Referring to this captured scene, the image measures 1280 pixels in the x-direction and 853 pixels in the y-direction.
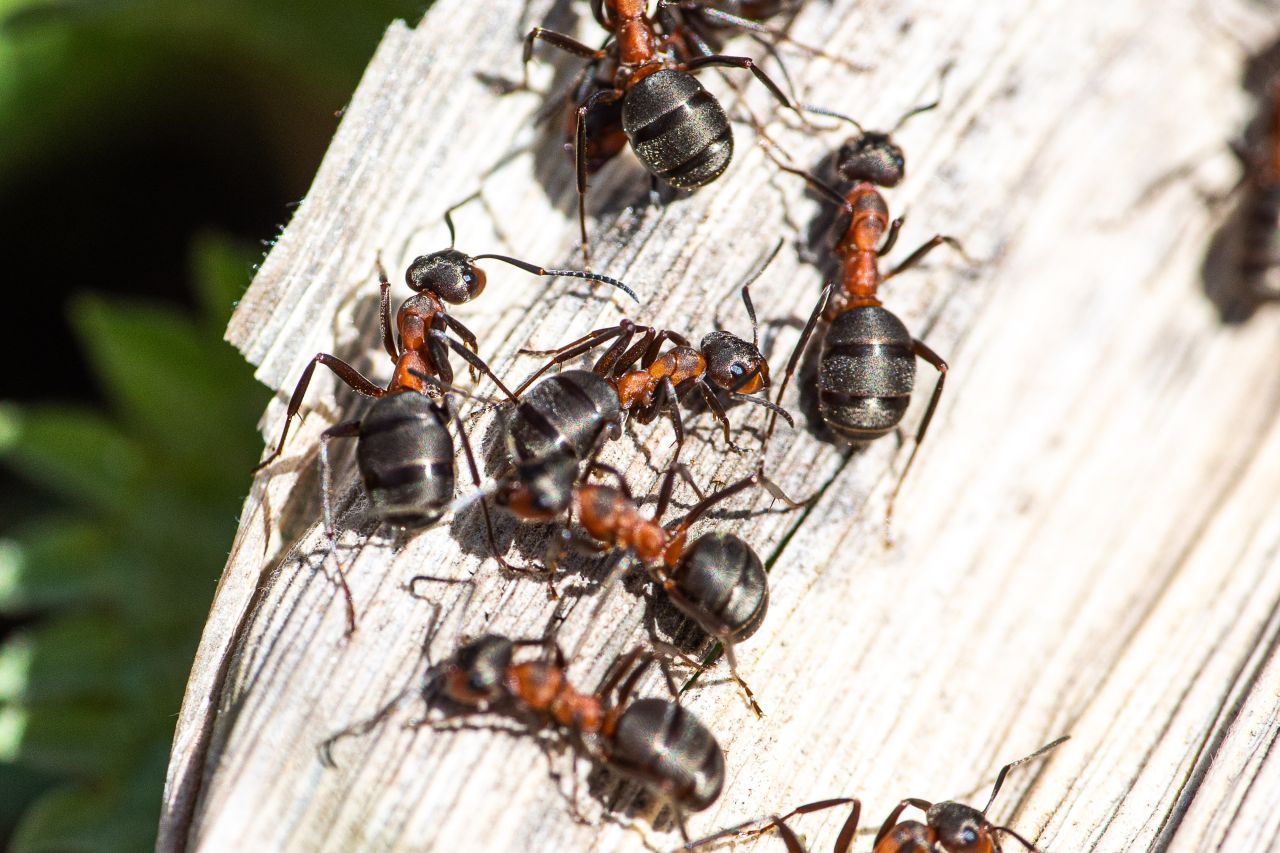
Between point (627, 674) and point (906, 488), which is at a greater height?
point (906, 488)

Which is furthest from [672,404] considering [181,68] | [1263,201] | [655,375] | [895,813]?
[181,68]

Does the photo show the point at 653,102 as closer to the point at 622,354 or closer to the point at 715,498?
the point at 622,354

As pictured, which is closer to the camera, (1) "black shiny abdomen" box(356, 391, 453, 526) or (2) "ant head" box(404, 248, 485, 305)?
(1) "black shiny abdomen" box(356, 391, 453, 526)

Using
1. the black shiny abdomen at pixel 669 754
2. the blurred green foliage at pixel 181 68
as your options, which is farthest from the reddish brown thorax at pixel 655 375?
the blurred green foliage at pixel 181 68

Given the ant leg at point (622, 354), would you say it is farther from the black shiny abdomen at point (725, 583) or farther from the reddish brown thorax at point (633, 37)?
the reddish brown thorax at point (633, 37)

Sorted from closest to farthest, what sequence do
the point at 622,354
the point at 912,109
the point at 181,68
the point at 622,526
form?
the point at 622,526, the point at 622,354, the point at 912,109, the point at 181,68

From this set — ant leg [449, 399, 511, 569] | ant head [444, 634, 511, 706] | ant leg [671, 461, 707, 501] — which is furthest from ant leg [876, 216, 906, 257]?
ant head [444, 634, 511, 706]

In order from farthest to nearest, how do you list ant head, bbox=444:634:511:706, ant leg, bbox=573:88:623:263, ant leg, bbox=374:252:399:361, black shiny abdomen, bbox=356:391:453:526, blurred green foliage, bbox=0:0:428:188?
blurred green foliage, bbox=0:0:428:188 → ant leg, bbox=573:88:623:263 → ant leg, bbox=374:252:399:361 → black shiny abdomen, bbox=356:391:453:526 → ant head, bbox=444:634:511:706

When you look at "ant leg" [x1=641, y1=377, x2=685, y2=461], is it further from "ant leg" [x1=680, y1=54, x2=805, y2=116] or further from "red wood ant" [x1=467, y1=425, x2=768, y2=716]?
"ant leg" [x1=680, y1=54, x2=805, y2=116]
